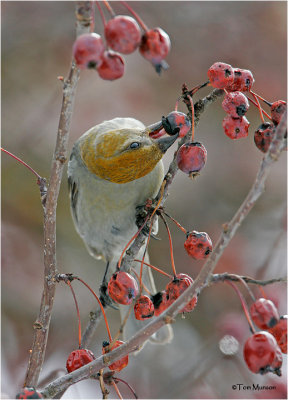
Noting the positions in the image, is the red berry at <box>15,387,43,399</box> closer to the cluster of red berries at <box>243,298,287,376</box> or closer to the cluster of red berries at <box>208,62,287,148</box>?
the cluster of red berries at <box>243,298,287,376</box>

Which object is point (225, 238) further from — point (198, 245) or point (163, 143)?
point (163, 143)

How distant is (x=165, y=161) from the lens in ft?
14.3

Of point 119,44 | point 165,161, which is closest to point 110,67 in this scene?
point 119,44

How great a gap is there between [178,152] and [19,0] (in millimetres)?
2618

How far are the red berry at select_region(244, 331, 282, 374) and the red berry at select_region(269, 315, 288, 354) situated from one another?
0.10 m

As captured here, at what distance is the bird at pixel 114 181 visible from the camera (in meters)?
2.62

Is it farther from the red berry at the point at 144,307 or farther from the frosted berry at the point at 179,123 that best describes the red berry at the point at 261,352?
the frosted berry at the point at 179,123

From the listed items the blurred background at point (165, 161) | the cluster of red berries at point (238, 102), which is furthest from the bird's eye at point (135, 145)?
the blurred background at point (165, 161)

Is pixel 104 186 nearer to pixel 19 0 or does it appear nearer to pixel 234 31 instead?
pixel 19 0

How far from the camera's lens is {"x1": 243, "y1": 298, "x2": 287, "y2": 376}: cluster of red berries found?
1.50 m

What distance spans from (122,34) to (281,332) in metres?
1.03

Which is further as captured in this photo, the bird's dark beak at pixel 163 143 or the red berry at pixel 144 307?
the bird's dark beak at pixel 163 143

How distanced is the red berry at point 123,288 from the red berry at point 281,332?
0.50m

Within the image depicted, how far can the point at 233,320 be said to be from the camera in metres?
3.64
